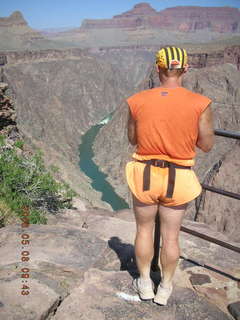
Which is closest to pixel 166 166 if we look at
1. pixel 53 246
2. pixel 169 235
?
pixel 169 235

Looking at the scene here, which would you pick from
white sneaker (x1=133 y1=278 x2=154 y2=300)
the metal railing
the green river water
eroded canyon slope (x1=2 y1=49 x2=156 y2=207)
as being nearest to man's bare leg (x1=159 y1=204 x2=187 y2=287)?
white sneaker (x1=133 y1=278 x2=154 y2=300)

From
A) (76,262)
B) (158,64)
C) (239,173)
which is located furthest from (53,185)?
(239,173)

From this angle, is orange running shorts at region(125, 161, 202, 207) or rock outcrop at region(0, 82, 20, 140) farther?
rock outcrop at region(0, 82, 20, 140)

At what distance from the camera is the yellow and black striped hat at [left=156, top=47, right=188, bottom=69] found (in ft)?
8.76

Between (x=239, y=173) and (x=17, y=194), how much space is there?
1650 centimetres

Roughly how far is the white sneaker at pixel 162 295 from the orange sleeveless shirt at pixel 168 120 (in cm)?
123

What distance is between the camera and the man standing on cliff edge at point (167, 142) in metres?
2.65

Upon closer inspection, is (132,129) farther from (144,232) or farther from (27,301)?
(27,301)

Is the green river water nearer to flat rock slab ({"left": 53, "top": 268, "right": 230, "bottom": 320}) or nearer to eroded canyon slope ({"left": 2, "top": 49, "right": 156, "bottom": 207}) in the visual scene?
eroded canyon slope ({"left": 2, "top": 49, "right": 156, "bottom": 207})

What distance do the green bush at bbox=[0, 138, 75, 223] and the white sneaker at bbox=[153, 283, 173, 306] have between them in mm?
2545

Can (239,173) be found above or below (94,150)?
above

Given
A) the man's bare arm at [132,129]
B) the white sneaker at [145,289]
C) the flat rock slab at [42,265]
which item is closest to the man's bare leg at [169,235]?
the white sneaker at [145,289]

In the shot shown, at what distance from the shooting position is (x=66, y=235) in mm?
4090

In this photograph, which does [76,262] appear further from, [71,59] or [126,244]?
[71,59]
